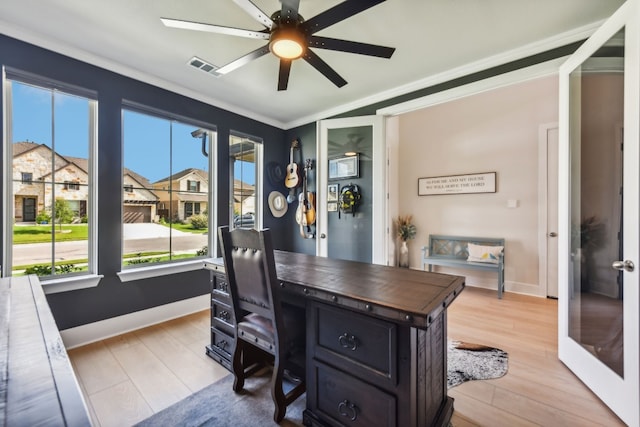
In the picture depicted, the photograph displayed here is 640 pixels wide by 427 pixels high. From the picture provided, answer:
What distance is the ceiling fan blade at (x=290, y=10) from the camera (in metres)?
1.47

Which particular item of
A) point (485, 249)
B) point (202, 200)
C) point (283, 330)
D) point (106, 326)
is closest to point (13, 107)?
point (202, 200)

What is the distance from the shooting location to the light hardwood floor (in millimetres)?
1569

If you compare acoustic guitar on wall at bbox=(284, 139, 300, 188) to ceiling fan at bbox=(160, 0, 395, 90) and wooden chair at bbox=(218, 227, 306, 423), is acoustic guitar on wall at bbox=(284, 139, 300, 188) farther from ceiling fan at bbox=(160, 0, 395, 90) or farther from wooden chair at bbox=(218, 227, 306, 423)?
wooden chair at bbox=(218, 227, 306, 423)

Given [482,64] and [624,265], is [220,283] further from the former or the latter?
[482,64]

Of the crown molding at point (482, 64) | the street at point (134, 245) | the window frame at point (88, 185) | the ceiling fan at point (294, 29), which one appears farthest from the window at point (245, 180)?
the ceiling fan at point (294, 29)

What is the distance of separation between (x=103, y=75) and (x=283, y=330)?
290 cm

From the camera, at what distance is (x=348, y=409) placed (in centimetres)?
129

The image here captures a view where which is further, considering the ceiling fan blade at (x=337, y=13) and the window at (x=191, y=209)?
the window at (x=191, y=209)

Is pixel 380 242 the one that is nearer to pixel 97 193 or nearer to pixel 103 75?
pixel 97 193

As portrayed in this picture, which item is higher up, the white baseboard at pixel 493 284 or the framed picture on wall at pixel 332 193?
the framed picture on wall at pixel 332 193

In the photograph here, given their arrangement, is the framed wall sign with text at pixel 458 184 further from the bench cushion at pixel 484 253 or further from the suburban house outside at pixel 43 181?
the suburban house outside at pixel 43 181

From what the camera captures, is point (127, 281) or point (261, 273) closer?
point (261, 273)

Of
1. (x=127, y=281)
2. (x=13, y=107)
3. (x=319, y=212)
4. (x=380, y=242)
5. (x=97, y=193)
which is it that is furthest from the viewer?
(x=319, y=212)

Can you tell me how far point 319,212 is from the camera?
3703 millimetres
